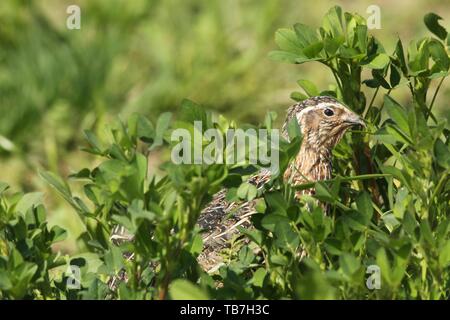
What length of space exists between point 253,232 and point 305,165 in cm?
135

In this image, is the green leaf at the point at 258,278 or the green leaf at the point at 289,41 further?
the green leaf at the point at 289,41

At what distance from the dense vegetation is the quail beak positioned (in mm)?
488

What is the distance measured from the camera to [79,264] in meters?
3.75

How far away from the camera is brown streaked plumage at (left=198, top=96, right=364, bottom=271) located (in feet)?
14.3

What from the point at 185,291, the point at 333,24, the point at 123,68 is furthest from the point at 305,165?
the point at 123,68

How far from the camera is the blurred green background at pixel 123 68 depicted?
23.2ft

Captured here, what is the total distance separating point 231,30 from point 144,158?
190 inches

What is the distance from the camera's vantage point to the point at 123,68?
787 centimetres

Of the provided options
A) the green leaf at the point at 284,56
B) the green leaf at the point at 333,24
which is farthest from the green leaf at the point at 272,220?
the green leaf at the point at 333,24

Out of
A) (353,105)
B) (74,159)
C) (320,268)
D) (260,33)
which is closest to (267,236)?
(320,268)

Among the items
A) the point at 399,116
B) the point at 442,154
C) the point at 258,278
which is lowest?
the point at 258,278

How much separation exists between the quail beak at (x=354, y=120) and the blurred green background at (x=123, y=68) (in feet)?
7.75

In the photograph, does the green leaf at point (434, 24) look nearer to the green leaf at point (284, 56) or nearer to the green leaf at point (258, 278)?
the green leaf at point (284, 56)

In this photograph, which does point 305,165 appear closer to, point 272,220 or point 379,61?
point 379,61
